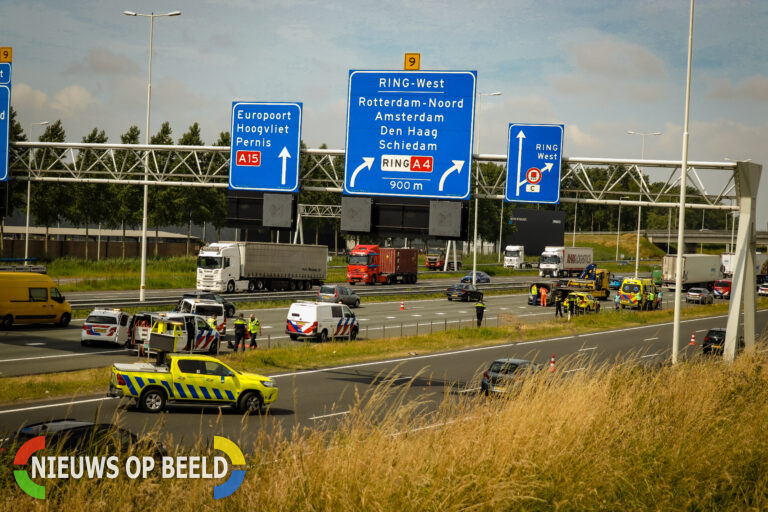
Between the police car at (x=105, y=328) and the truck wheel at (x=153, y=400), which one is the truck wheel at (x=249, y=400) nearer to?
the truck wheel at (x=153, y=400)

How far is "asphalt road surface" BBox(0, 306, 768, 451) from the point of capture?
45.0ft

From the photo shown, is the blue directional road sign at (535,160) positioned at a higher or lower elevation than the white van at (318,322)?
higher

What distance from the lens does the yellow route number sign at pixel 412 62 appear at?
69.9 ft

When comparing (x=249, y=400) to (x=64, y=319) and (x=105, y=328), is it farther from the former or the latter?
(x=64, y=319)

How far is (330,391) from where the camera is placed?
22.5m

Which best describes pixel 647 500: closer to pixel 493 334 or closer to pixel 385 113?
pixel 385 113

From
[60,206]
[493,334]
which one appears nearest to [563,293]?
[493,334]

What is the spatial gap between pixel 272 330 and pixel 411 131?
19720mm

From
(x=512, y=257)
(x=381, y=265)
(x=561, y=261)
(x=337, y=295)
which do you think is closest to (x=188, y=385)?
(x=337, y=295)

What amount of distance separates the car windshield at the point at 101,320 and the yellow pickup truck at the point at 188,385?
40.3ft

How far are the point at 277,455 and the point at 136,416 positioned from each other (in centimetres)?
1166

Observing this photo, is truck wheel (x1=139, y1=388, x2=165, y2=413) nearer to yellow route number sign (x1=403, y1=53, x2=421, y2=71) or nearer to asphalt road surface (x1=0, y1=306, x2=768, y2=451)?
asphalt road surface (x1=0, y1=306, x2=768, y2=451)

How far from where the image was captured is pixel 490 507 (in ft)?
22.0

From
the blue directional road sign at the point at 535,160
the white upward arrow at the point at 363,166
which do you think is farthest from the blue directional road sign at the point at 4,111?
the blue directional road sign at the point at 535,160
